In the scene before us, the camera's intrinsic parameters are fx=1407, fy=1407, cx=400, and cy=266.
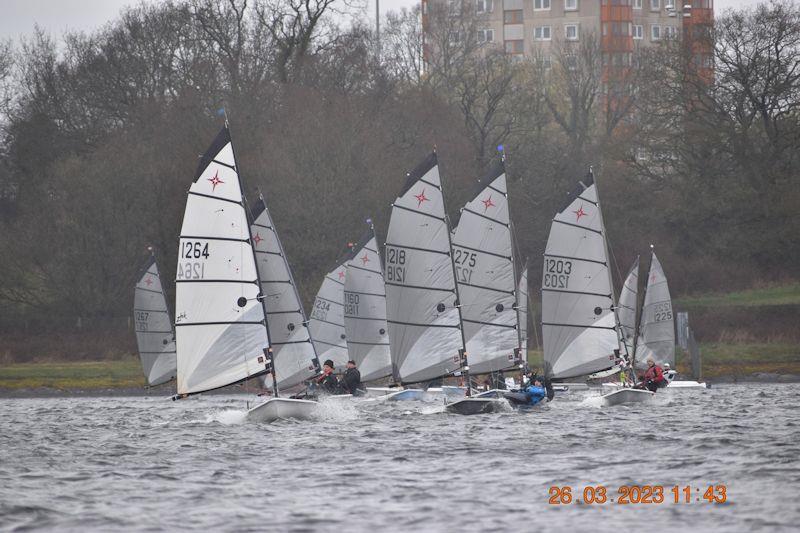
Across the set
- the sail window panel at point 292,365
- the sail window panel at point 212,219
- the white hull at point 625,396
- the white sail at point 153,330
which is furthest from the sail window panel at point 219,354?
the white sail at point 153,330

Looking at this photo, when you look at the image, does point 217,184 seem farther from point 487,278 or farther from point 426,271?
point 487,278

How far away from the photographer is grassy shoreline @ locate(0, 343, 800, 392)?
177 feet

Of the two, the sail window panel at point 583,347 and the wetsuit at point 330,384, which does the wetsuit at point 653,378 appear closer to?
the sail window panel at point 583,347

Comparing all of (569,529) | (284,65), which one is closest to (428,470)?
(569,529)

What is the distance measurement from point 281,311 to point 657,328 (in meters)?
20.3

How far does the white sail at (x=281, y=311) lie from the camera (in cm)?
3572

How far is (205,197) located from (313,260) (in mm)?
30936

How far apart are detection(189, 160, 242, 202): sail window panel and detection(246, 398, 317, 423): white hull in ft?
15.3

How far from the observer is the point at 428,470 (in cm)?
2430

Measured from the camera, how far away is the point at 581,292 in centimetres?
3941

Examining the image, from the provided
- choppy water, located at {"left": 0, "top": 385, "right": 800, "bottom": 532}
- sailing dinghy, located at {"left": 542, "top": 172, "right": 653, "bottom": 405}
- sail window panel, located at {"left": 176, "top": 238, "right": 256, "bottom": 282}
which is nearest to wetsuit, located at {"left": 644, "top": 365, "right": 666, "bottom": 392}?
sailing dinghy, located at {"left": 542, "top": 172, "right": 653, "bottom": 405}

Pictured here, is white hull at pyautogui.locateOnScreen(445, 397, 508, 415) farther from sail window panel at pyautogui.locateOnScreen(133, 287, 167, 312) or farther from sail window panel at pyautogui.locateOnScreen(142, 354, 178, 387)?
sail window panel at pyautogui.locateOnScreen(133, 287, 167, 312)

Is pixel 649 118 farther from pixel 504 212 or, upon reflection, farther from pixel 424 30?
pixel 504 212

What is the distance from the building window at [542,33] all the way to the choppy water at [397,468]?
292 ft
